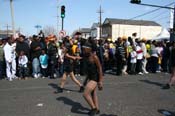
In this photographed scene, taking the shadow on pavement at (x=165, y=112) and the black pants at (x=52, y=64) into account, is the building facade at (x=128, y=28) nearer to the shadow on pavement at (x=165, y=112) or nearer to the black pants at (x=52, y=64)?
the black pants at (x=52, y=64)

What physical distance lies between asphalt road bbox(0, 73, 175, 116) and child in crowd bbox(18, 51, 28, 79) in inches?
32.4

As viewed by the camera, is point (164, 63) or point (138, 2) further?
point (138, 2)

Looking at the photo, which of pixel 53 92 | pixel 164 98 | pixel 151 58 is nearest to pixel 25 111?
pixel 53 92

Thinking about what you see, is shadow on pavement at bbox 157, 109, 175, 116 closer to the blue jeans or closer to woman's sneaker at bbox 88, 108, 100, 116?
woman's sneaker at bbox 88, 108, 100, 116

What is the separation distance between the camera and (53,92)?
1143cm

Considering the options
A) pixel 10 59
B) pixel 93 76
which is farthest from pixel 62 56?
pixel 93 76

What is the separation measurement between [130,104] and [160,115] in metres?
1.35

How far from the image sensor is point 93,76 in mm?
8219

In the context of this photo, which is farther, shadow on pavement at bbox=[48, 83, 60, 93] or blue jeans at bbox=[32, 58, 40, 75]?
blue jeans at bbox=[32, 58, 40, 75]

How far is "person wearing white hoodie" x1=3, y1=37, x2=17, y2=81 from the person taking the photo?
14500 mm

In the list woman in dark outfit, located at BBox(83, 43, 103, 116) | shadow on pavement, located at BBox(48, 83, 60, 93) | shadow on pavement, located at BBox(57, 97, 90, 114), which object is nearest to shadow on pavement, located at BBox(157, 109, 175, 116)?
woman in dark outfit, located at BBox(83, 43, 103, 116)

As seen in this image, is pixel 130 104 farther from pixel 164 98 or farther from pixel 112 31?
pixel 112 31

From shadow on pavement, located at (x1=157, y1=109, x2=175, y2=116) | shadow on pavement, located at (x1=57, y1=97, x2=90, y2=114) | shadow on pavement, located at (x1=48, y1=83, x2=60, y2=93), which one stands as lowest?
shadow on pavement, located at (x1=48, y1=83, x2=60, y2=93)

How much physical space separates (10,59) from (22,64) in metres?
0.60
